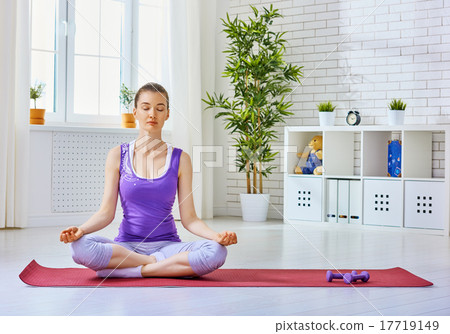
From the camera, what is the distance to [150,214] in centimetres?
267

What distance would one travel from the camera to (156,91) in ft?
8.82

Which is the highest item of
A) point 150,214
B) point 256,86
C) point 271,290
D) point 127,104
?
point 256,86

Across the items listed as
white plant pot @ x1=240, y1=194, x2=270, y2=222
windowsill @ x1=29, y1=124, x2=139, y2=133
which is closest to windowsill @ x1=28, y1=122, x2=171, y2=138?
windowsill @ x1=29, y1=124, x2=139, y2=133

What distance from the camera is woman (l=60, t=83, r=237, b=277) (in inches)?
98.7

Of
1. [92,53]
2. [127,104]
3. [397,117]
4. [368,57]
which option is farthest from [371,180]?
[92,53]

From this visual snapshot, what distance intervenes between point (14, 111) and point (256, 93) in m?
1.85

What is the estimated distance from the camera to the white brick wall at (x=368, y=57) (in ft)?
15.5

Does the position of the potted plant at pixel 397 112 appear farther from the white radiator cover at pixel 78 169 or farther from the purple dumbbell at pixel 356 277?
the purple dumbbell at pixel 356 277

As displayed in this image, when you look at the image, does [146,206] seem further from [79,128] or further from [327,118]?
[327,118]

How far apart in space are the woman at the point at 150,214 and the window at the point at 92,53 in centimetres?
239

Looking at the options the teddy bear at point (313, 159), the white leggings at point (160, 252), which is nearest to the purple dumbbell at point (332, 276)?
the white leggings at point (160, 252)

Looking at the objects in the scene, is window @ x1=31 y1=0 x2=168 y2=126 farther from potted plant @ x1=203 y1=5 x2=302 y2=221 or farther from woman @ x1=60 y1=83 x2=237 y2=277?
woman @ x1=60 y1=83 x2=237 y2=277
